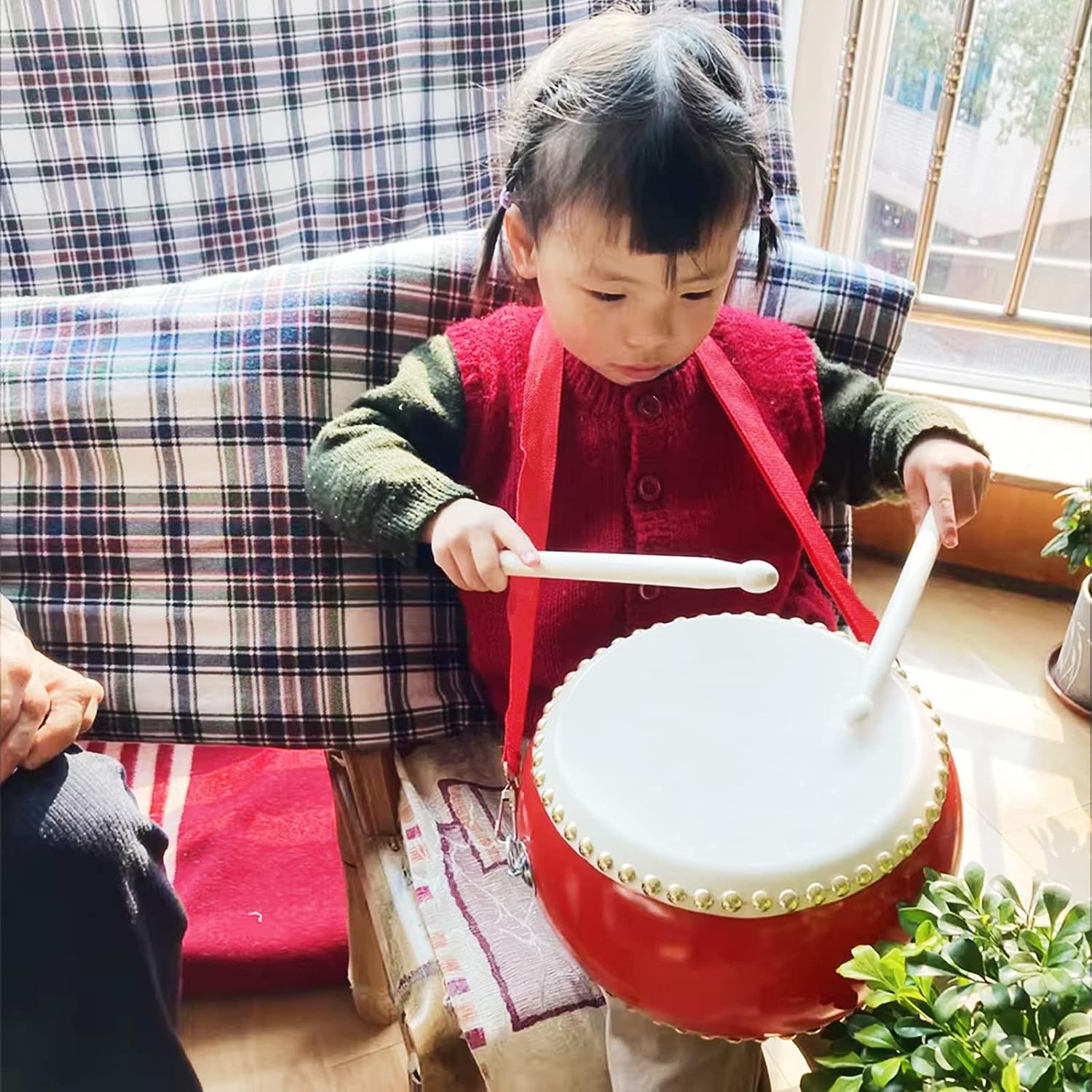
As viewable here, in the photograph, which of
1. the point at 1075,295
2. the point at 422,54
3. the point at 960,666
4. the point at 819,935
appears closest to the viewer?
the point at 819,935

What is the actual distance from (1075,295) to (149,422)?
1.55m

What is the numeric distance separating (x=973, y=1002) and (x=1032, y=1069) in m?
0.12

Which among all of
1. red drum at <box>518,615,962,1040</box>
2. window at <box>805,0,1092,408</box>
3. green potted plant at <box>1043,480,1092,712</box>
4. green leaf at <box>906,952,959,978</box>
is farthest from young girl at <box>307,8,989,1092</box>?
window at <box>805,0,1092,408</box>

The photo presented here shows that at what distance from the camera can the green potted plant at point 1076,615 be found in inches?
54.4

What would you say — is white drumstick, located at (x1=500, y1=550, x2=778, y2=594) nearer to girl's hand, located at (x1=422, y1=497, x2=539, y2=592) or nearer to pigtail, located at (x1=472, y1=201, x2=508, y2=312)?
girl's hand, located at (x1=422, y1=497, x2=539, y2=592)

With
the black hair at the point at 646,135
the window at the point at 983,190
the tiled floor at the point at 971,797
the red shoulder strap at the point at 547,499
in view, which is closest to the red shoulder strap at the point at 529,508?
Result: the red shoulder strap at the point at 547,499

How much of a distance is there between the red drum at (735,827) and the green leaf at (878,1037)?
2.4 inches

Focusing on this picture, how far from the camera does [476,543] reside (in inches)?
27.8

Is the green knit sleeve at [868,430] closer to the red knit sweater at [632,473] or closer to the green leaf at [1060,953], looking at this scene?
the red knit sweater at [632,473]

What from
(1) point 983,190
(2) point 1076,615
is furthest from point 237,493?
(1) point 983,190

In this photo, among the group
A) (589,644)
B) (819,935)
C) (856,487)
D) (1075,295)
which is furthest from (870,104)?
(819,935)

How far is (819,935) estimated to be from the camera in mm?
592

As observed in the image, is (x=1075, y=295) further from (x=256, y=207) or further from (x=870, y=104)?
(x=256, y=207)

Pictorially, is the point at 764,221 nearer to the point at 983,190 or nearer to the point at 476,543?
the point at 476,543
